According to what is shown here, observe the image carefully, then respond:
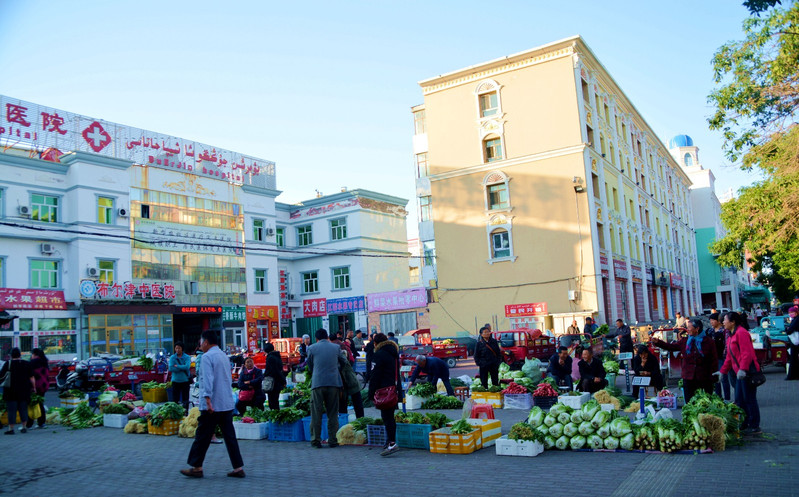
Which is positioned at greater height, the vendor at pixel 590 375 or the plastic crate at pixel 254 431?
the vendor at pixel 590 375

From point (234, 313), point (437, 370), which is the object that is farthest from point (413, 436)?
point (234, 313)

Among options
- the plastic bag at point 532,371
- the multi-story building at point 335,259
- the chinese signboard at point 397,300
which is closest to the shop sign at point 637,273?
the chinese signboard at point 397,300

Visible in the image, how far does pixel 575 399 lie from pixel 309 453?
16.8 ft

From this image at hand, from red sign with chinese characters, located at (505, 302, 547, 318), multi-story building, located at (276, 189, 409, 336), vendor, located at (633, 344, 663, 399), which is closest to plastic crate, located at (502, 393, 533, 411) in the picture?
vendor, located at (633, 344, 663, 399)

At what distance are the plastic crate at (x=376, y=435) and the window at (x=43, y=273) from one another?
90.5 ft

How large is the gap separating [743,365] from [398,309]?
33823 mm

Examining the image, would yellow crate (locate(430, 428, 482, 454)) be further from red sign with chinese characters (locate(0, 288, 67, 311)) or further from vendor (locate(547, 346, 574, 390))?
red sign with chinese characters (locate(0, 288, 67, 311))

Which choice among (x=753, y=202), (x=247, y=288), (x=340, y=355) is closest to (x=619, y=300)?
(x=753, y=202)

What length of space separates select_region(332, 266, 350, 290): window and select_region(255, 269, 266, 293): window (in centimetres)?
588

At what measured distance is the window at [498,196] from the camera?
118 ft

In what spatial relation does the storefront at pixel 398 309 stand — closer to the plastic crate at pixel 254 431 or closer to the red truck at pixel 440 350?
the red truck at pixel 440 350

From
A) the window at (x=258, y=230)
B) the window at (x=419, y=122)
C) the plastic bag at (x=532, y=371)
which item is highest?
the window at (x=419, y=122)

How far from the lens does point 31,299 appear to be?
30469mm

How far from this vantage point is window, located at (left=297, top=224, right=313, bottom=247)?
159 ft
